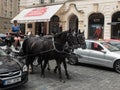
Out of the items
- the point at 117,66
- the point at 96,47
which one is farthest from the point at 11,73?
the point at 96,47

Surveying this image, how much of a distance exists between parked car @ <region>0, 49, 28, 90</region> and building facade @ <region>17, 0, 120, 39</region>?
17643mm

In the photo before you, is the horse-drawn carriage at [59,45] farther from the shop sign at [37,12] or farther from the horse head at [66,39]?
the shop sign at [37,12]

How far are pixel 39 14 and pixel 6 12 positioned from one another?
131ft

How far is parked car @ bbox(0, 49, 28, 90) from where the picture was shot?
675 cm

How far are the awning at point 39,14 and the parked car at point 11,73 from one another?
18238 mm

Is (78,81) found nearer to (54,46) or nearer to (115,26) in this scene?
(54,46)

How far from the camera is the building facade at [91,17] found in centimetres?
2400

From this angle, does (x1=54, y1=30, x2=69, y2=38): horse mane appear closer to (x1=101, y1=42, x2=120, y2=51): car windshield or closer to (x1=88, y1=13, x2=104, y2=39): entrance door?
(x1=101, y1=42, x2=120, y2=51): car windshield

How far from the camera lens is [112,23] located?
23844mm

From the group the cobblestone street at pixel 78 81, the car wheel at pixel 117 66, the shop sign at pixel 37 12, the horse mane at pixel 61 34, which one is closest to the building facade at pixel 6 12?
the shop sign at pixel 37 12

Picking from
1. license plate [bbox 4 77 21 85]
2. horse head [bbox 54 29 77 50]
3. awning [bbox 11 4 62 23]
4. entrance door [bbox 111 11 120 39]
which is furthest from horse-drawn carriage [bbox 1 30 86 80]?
awning [bbox 11 4 62 23]

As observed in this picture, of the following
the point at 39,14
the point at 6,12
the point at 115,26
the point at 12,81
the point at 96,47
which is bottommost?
the point at 12,81

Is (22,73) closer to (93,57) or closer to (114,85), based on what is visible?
(114,85)

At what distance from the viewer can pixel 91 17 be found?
1022 inches
